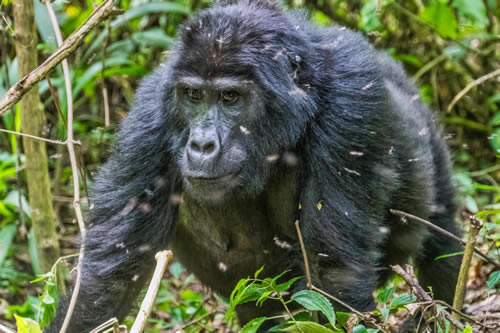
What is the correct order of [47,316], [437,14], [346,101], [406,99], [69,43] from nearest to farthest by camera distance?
[69,43] → [47,316] → [346,101] → [406,99] → [437,14]

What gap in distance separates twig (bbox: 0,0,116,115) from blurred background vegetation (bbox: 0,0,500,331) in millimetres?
2234

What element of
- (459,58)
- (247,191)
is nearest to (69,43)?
(247,191)

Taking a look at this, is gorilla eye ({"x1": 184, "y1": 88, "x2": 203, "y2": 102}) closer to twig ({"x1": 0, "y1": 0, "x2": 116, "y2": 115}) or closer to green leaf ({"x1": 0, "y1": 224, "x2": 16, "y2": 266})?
twig ({"x1": 0, "y1": 0, "x2": 116, "y2": 115})

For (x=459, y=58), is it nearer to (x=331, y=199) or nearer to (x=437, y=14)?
(x=437, y=14)

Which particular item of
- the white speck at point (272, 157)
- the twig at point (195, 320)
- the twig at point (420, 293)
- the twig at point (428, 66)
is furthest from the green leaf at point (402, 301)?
the twig at point (428, 66)

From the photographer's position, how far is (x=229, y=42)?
4016mm

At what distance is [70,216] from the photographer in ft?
24.2

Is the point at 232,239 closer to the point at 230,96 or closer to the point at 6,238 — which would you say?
the point at 230,96

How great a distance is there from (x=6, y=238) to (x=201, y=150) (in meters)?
2.50

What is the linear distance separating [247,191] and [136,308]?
41.0 inches

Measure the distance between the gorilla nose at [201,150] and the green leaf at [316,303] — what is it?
83 centimetres

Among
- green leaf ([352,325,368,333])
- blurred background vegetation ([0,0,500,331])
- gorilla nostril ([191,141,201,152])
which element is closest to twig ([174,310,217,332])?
blurred background vegetation ([0,0,500,331])

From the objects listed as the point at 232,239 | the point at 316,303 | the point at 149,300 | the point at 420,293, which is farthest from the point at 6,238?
the point at 420,293

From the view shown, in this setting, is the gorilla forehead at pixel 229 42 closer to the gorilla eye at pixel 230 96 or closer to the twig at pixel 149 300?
the gorilla eye at pixel 230 96
